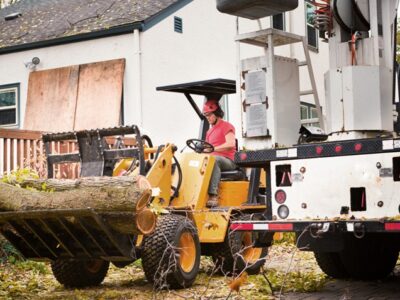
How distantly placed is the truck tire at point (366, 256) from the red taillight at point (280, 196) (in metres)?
1.59

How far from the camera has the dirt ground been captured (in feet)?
26.0

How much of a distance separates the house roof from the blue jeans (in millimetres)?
7455

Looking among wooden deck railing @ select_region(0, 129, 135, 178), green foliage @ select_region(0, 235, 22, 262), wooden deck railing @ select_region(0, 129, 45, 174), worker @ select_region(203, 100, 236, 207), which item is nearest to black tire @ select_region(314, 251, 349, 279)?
worker @ select_region(203, 100, 236, 207)

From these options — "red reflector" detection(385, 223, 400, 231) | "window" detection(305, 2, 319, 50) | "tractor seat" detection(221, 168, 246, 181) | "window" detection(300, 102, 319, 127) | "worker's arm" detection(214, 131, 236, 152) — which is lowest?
"red reflector" detection(385, 223, 400, 231)

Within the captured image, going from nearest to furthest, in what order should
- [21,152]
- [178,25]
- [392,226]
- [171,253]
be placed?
[392,226] → [171,253] → [21,152] → [178,25]

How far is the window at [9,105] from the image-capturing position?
18609 mm

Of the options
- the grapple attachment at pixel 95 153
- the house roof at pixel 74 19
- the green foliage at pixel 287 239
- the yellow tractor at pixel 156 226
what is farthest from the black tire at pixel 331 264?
the house roof at pixel 74 19

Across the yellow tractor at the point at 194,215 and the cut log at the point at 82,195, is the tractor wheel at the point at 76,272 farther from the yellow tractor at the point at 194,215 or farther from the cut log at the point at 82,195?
the cut log at the point at 82,195

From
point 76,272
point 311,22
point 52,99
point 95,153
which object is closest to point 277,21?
point 311,22

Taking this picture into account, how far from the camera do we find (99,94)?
55.8 feet

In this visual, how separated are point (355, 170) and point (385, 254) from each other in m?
2.43

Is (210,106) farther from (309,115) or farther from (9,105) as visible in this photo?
(9,105)

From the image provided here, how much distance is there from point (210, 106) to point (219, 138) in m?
0.46

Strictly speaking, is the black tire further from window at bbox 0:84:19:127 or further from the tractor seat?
window at bbox 0:84:19:127
